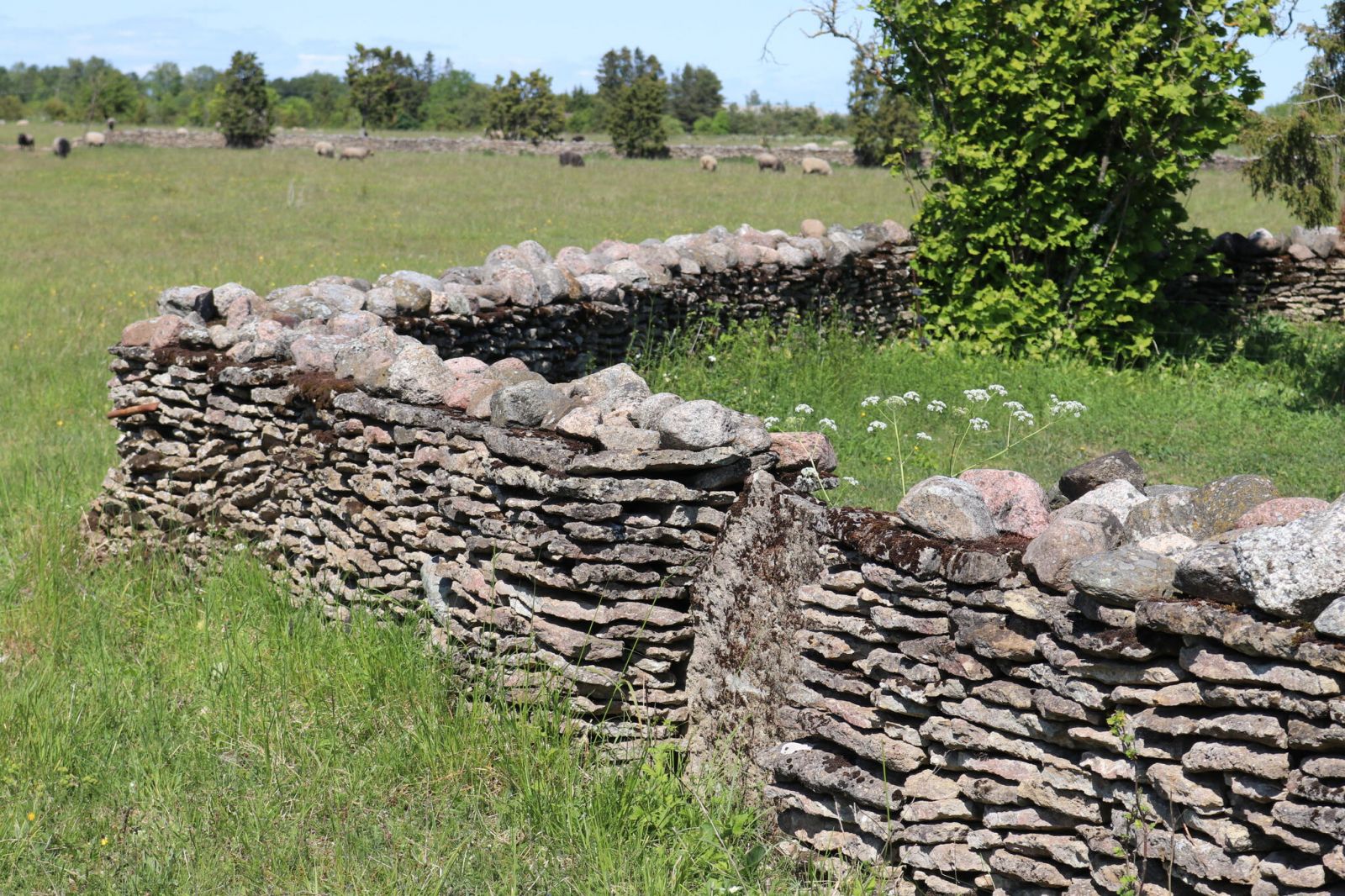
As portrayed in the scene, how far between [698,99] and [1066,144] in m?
86.3

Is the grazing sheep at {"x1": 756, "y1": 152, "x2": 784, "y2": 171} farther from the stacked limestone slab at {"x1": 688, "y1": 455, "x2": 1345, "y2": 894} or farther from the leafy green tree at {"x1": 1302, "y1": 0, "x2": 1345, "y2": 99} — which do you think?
the stacked limestone slab at {"x1": 688, "y1": 455, "x2": 1345, "y2": 894}

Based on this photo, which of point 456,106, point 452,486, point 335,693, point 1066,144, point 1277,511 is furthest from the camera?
point 456,106

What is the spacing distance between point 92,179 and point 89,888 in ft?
103

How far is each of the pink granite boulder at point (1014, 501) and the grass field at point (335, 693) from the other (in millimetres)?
1387

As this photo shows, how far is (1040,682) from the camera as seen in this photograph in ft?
11.9

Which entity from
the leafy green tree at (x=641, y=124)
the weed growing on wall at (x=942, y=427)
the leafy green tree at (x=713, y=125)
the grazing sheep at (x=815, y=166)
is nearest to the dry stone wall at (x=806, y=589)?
the weed growing on wall at (x=942, y=427)

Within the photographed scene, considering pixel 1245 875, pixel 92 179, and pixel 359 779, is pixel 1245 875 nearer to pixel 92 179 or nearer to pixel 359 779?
pixel 359 779

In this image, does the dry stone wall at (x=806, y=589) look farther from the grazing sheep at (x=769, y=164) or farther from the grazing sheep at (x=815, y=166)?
the grazing sheep at (x=769, y=164)

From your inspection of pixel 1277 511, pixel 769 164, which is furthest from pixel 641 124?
pixel 1277 511

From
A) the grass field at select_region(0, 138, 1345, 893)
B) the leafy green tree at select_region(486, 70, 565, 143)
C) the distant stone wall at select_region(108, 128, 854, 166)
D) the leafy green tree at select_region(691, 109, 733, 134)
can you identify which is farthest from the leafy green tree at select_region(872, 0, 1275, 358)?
the leafy green tree at select_region(691, 109, 733, 134)

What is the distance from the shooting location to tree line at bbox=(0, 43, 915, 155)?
4697 centimetres

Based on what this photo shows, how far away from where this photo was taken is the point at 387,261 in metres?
18.5

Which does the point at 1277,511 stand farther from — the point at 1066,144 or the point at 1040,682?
the point at 1066,144

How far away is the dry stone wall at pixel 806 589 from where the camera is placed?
3.24 metres
